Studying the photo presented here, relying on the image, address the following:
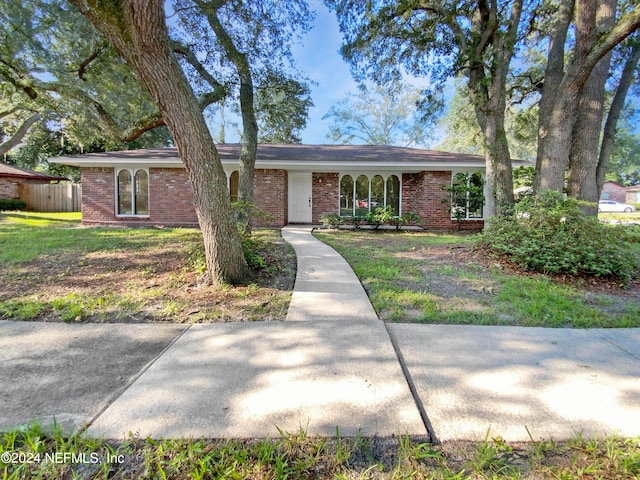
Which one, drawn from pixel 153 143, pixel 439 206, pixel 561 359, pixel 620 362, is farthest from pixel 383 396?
pixel 153 143

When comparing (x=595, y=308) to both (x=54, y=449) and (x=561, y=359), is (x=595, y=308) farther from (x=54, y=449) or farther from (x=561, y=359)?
(x=54, y=449)

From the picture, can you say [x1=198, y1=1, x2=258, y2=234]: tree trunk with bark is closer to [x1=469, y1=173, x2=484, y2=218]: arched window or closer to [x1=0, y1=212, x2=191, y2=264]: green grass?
[x1=0, y1=212, x2=191, y2=264]: green grass

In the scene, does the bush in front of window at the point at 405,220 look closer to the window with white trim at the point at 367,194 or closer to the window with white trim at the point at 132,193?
the window with white trim at the point at 367,194

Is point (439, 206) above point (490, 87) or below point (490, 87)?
below

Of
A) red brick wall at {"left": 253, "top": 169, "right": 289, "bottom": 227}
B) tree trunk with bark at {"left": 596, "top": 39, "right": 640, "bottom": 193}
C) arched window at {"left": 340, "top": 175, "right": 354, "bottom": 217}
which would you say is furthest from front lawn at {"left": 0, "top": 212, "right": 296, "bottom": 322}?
tree trunk with bark at {"left": 596, "top": 39, "right": 640, "bottom": 193}

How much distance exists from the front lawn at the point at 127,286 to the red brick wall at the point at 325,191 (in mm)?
6127

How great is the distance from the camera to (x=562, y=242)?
5.23m

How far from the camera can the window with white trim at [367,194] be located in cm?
1311

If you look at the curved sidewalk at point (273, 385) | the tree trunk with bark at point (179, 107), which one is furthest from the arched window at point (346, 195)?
the curved sidewalk at point (273, 385)

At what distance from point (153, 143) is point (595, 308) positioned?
26808mm

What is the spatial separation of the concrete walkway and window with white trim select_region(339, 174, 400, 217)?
32.9 ft

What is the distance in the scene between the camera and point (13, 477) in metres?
1.45

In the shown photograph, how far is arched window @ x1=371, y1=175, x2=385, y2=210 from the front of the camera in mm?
13125

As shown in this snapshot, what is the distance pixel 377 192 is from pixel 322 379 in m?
11.5
